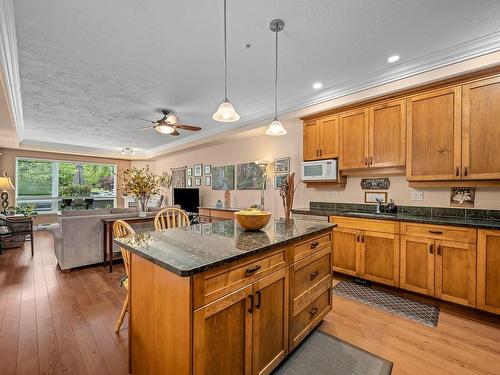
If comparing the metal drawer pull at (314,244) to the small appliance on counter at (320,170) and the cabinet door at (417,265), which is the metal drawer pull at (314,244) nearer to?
the cabinet door at (417,265)

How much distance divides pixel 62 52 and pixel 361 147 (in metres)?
3.74

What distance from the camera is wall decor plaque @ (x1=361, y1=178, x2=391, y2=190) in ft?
11.0

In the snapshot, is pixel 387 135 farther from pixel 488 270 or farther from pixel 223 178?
pixel 223 178

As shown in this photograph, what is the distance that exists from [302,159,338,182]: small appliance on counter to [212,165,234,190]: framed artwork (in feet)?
7.48

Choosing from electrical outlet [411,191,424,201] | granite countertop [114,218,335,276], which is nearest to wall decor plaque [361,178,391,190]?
electrical outlet [411,191,424,201]

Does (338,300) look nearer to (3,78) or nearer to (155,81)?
(155,81)

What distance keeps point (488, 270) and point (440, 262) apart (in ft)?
1.18

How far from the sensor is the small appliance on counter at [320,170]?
3.58 metres

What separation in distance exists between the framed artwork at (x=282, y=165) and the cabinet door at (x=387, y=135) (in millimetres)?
1553

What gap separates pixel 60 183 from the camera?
8055 mm

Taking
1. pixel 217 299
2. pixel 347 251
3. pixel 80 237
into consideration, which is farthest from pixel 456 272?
pixel 80 237

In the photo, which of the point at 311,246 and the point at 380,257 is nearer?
the point at 311,246

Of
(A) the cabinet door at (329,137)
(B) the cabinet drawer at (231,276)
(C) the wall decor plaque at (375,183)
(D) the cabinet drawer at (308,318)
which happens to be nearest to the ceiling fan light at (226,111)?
(B) the cabinet drawer at (231,276)

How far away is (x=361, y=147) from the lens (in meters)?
3.34
